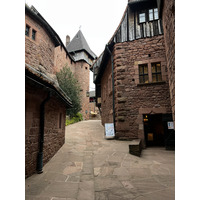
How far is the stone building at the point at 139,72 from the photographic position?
6734 mm

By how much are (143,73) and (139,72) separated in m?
0.21

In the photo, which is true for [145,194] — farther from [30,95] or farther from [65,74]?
[65,74]

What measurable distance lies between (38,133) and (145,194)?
9.29 ft

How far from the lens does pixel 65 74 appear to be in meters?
15.4

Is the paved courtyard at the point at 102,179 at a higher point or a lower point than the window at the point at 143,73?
lower

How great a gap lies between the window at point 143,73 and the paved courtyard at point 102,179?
4.03 metres

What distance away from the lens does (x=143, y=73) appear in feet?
23.8

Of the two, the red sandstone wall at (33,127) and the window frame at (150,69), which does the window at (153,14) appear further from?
the red sandstone wall at (33,127)

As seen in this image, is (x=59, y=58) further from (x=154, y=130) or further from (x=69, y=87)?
(x=154, y=130)

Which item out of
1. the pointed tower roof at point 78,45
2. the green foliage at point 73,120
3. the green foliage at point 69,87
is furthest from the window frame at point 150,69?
the pointed tower roof at point 78,45

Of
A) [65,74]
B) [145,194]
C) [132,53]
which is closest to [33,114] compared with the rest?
[145,194]

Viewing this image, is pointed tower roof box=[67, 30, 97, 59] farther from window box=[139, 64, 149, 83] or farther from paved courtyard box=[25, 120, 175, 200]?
paved courtyard box=[25, 120, 175, 200]

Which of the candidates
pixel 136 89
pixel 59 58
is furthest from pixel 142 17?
pixel 59 58

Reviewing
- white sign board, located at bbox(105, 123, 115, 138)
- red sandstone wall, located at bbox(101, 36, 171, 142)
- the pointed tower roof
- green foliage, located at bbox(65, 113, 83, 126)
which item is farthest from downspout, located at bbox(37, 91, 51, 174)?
the pointed tower roof
